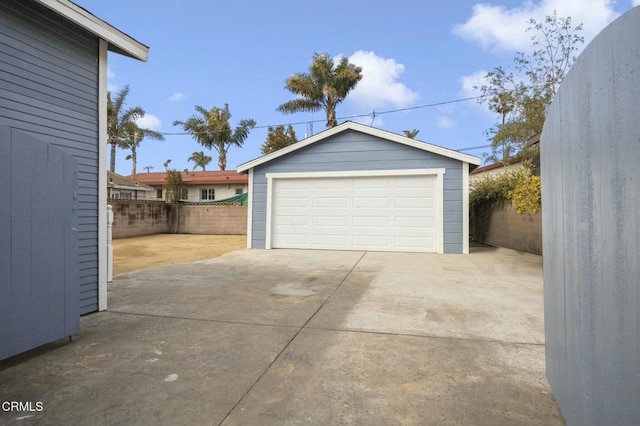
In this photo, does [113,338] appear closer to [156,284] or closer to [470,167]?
[156,284]

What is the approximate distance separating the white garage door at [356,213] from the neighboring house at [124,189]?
1323cm

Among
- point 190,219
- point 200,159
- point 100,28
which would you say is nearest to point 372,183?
point 100,28

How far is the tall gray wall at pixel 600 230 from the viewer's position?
1117 millimetres

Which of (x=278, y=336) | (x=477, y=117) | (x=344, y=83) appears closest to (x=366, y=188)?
(x=278, y=336)

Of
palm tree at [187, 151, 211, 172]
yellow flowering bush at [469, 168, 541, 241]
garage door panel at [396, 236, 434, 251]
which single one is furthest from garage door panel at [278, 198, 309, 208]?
palm tree at [187, 151, 211, 172]

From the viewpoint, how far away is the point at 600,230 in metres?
1.34

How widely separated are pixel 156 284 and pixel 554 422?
5368 millimetres

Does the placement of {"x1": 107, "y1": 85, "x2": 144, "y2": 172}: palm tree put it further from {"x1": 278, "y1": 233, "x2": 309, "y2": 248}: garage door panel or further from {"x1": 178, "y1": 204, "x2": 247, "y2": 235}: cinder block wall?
{"x1": 278, "y1": 233, "x2": 309, "y2": 248}: garage door panel

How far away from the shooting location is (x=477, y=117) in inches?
666

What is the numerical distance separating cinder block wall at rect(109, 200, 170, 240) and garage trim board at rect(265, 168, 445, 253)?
314 inches

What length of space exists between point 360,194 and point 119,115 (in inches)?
804

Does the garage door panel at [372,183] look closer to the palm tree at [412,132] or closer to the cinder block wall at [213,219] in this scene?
the cinder block wall at [213,219]

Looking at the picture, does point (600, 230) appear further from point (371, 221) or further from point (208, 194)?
point (208, 194)

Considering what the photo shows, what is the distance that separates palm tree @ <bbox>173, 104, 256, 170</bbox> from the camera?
2650 cm
